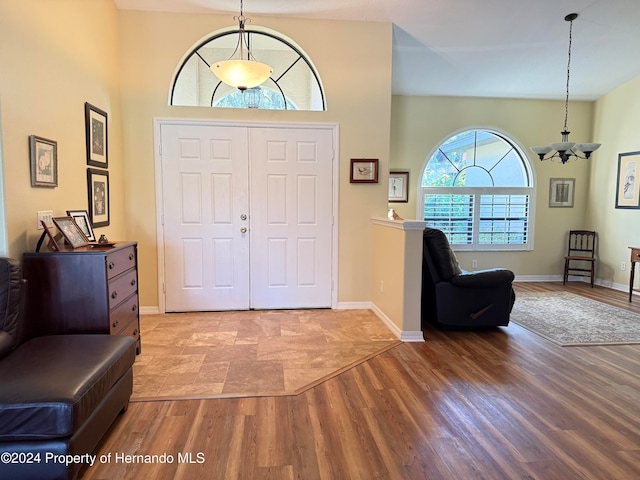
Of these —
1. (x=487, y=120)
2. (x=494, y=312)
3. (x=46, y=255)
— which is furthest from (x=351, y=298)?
(x=487, y=120)

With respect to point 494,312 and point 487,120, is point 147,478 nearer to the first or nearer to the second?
point 494,312

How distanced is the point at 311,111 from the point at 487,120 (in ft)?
11.0

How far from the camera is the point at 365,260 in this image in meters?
4.56

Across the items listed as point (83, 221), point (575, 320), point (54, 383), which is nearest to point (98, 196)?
point (83, 221)

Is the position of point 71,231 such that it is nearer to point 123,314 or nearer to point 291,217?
point 123,314

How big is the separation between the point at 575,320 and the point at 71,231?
4.84 metres

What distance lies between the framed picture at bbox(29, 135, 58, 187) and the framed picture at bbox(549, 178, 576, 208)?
22.0 ft

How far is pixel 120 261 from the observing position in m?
2.80

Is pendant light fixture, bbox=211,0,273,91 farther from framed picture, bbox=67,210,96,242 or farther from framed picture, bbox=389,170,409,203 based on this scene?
framed picture, bbox=389,170,409,203

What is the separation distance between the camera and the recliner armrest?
3684 mm

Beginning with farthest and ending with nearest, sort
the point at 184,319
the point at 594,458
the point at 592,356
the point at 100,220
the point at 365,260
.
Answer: the point at 365,260
the point at 184,319
the point at 100,220
the point at 592,356
the point at 594,458

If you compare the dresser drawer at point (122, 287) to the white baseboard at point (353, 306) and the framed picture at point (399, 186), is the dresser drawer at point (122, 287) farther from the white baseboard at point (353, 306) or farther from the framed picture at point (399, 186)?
the framed picture at point (399, 186)

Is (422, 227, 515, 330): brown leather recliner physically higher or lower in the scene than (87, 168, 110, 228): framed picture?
lower

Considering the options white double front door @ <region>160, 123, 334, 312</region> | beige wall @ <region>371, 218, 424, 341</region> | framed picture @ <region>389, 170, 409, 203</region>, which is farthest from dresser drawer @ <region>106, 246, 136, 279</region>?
framed picture @ <region>389, 170, 409, 203</region>
